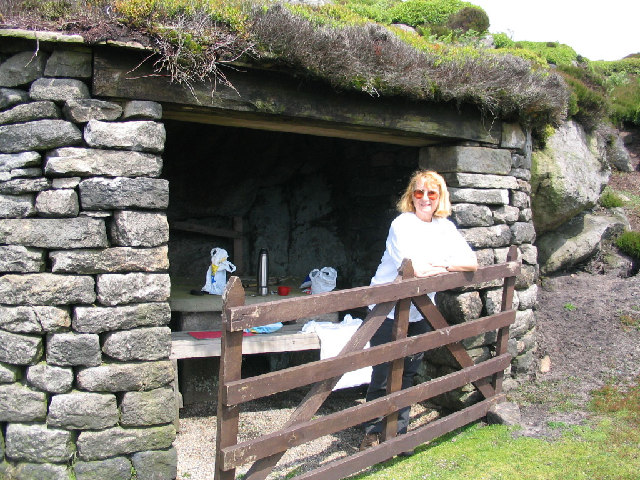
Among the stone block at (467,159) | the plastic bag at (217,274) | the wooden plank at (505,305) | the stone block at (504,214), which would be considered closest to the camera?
the wooden plank at (505,305)

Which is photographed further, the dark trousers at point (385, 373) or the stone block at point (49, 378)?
the dark trousers at point (385, 373)

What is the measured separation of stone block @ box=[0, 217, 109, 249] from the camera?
3.40 m

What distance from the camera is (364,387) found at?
5848 mm

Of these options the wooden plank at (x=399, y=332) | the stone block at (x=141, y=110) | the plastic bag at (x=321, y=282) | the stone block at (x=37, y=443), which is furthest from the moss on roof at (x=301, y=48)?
the plastic bag at (x=321, y=282)

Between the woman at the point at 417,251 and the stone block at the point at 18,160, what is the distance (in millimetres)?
2289

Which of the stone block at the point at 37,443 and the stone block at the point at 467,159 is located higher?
the stone block at the point at 467,159

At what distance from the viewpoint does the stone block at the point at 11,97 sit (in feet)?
11.2

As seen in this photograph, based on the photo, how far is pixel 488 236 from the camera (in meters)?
5.14

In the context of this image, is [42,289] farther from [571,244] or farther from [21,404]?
[571,244]

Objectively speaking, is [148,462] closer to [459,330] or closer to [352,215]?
[459,330]

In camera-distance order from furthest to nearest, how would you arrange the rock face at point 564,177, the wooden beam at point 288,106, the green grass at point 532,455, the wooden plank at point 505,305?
the rock face at point 564,177
the wooden plank at point 505,305
the green grass at point 532,455
the wooden beam at point 288,106

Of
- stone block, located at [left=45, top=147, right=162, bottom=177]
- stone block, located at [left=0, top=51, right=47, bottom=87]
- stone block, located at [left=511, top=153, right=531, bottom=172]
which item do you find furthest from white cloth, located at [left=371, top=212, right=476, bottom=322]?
stone block, located at [left=0, top=51, right=47, bottom=87]

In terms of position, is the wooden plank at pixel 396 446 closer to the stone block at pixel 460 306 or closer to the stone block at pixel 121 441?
the stone block at pixel 460 306

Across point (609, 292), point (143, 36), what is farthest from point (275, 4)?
point (609, 292)
